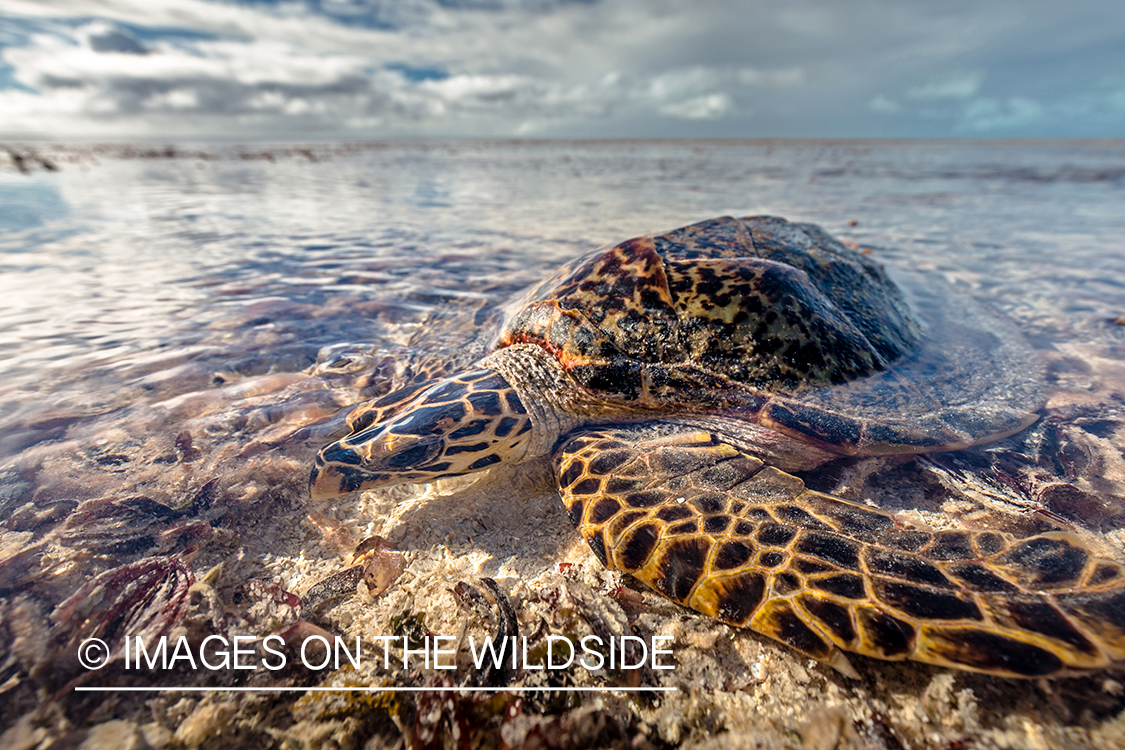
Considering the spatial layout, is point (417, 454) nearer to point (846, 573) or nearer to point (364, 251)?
point (846, 573)

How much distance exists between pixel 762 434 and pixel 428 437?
187cm

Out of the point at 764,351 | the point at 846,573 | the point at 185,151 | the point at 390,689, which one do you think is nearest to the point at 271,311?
the point at 390,689

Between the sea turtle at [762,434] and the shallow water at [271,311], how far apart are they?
55cm

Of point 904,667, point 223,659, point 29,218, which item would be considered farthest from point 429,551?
point 29,218

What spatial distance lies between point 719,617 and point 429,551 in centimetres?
125

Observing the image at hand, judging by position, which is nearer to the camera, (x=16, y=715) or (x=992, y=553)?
(x=16, y=715)

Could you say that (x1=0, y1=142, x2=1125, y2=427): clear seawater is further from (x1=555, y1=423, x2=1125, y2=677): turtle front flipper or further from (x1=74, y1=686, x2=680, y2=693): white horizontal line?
(x1=555, y1=423, x2=1125, y2=677): turtle front flipper

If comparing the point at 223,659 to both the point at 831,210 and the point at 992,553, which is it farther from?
the point at 831,210

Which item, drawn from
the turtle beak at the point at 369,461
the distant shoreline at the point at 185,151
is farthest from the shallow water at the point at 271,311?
the distant shoreline at the point at 185,151

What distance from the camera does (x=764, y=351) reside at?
2775mm

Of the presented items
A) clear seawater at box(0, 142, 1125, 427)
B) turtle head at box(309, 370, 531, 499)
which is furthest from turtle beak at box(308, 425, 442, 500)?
clear seawater at box(0, 142, 1125, 427)

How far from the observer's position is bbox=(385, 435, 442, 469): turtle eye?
7.73 ft

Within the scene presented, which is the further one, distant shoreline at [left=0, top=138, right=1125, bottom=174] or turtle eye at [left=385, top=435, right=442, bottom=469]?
distant shoreline at [left=0, top=138, right=1125, bottom=174]

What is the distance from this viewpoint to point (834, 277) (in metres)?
3.39
